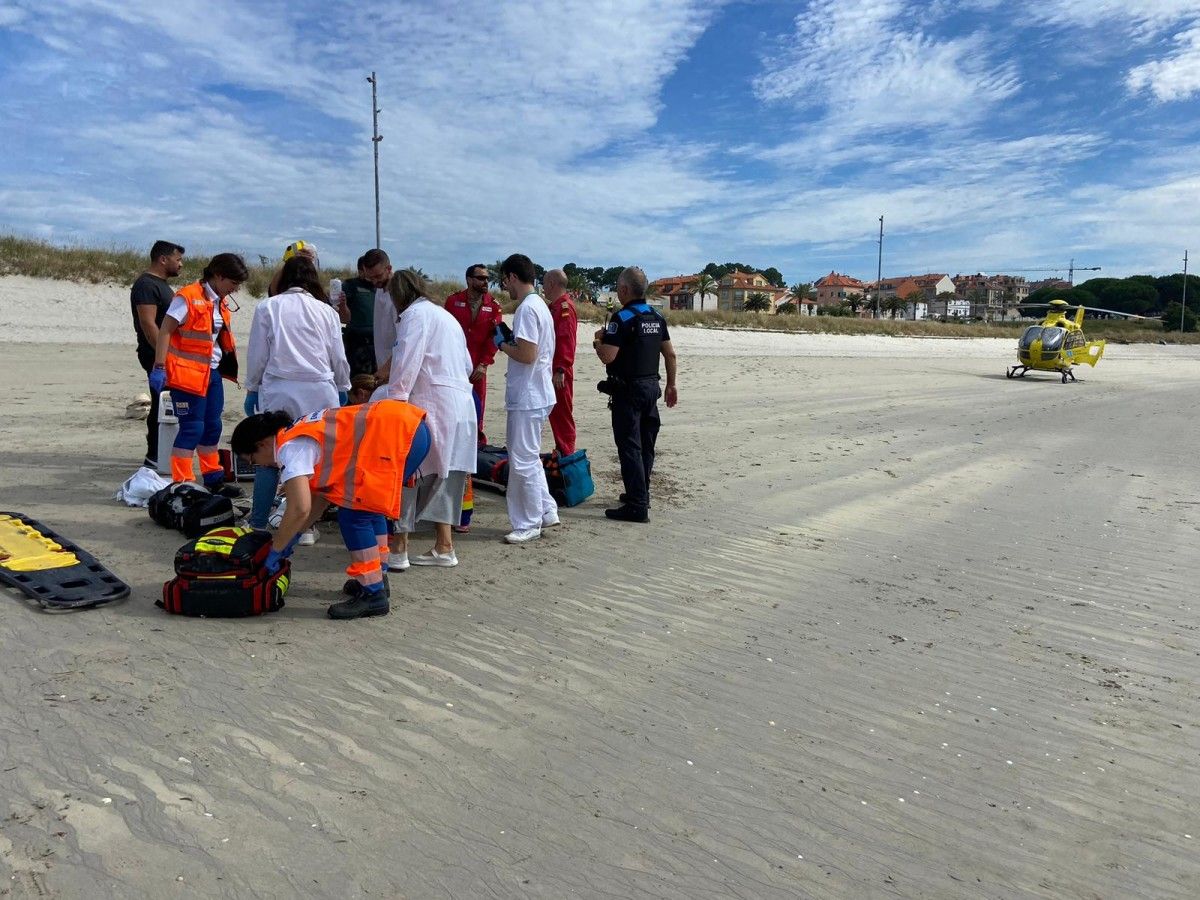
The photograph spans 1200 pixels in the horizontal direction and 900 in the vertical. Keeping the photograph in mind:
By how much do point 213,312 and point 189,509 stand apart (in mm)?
1541

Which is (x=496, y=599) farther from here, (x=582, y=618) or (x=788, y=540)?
(x=788, y=540)

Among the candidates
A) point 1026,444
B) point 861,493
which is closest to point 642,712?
point 861,493

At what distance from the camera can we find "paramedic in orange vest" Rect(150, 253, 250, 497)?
19.3 ft

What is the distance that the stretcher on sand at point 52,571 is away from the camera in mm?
4273

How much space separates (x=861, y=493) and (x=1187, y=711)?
4.36 meters

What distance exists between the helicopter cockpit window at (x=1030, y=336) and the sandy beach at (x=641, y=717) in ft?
55.7

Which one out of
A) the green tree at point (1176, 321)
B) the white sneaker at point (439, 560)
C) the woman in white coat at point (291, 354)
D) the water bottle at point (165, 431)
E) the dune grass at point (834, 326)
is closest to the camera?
→ the woman in white coat at point (291, 354)

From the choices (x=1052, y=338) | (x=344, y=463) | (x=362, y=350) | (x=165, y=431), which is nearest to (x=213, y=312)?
(x=165, y=431)

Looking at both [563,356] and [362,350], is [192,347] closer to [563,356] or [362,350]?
[362,350]

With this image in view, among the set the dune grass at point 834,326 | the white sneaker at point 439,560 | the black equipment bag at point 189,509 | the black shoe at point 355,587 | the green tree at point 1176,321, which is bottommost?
the white sneaker at point 439,560

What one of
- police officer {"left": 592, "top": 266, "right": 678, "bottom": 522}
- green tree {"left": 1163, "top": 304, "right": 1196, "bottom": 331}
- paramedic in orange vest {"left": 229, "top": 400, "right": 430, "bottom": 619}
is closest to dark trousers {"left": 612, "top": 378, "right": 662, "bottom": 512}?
police officer {"left": 592, "top": 266, "right": 678, "bottom": 522}

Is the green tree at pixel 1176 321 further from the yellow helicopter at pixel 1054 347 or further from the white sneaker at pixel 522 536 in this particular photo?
the white sneaker at pixel 522 536

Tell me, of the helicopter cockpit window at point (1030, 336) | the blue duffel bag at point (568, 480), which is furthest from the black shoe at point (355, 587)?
the helicopter cockpit window at point (1030, 336)

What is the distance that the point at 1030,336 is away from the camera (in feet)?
74.6
